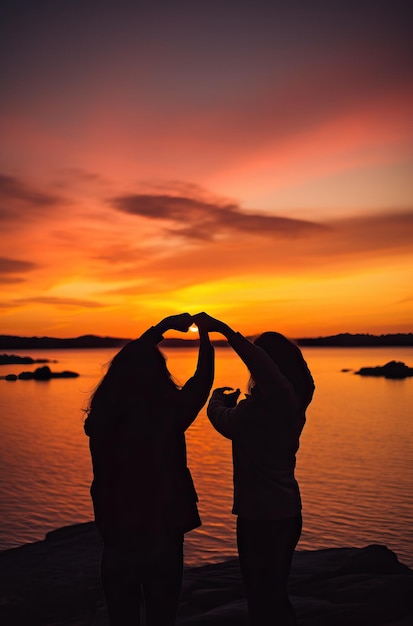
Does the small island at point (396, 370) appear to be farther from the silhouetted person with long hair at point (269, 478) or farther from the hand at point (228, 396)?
the silhouetted person with long hair at point (269, 478)

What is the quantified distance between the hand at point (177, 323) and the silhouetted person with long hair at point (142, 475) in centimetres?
11

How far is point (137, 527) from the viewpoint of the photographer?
13.0 feet

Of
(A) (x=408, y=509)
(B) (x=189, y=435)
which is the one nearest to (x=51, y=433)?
(B) (x=189, y=435)

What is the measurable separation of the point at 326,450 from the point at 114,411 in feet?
104

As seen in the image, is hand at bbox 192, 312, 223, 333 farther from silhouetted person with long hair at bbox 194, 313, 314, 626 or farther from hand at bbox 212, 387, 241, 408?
hand at bbox 212, 387, 241, 408

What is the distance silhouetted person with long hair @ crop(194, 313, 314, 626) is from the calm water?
125 cm

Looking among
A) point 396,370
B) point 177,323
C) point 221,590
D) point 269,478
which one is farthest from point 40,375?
point 177,323

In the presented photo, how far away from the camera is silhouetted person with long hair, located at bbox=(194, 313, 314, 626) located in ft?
14.2

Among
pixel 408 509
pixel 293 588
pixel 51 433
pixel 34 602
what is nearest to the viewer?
pixel 293 588

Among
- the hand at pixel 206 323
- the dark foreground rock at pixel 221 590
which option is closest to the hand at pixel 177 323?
the hand at pixel 206 323

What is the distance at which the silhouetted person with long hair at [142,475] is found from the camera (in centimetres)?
391

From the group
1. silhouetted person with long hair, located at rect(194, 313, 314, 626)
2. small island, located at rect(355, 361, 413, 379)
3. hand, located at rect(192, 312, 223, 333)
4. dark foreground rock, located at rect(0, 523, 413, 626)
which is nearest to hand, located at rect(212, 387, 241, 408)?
silhouetted person with long hair, located at rect(194, 313, 314, 626)

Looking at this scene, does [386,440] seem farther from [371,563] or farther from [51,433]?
[371,563]

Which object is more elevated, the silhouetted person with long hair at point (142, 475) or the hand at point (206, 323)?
the hand at point (206, 323)
